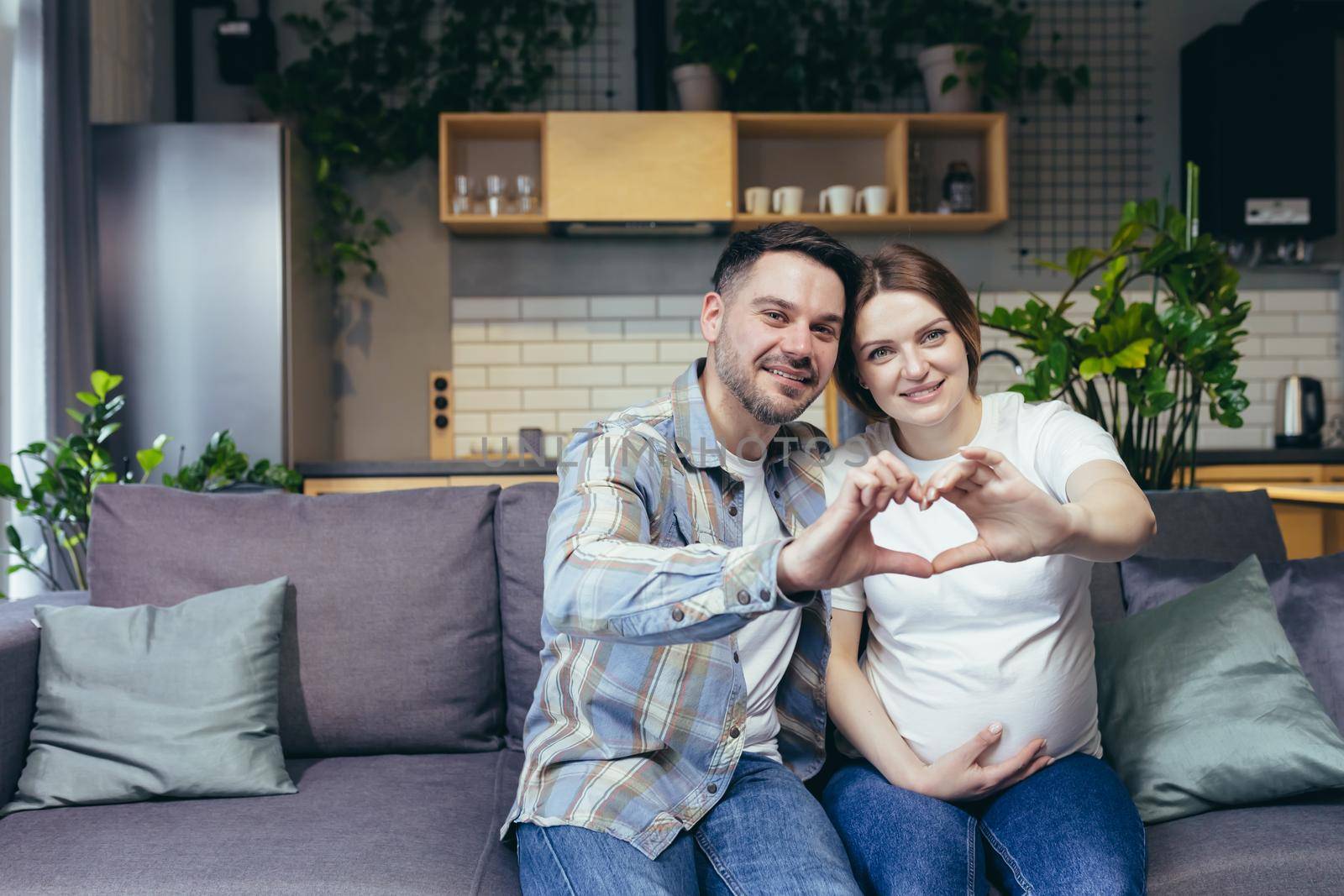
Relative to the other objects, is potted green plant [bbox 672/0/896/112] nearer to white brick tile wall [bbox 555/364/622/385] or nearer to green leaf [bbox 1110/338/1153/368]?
white brick tile wall [bbox 555/364/622/385]

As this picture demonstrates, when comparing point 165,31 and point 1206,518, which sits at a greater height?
point 165,31

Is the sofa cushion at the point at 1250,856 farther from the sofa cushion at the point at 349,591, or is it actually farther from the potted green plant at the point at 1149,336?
the sofa cushion at the point at 349,591

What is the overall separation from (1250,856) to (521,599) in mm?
1168

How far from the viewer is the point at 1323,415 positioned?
4.35 meters

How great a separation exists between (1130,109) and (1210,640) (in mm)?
3690

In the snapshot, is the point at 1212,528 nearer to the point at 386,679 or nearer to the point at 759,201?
the point at 386,679

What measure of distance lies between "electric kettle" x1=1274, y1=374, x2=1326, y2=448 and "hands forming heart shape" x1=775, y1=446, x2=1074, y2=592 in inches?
151

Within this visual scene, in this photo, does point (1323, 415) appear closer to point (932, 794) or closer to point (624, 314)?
point (624, 314)

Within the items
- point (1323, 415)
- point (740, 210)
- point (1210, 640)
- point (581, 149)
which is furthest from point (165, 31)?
point (1323, 415)

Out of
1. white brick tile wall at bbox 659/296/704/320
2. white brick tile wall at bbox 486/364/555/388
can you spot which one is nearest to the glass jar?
white brick tile wall at bbox 659/296/704/320

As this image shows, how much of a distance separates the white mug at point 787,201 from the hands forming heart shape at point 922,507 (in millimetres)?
3284

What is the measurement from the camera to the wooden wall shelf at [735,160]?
13.5ft

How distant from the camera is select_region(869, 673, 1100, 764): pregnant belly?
1402mm

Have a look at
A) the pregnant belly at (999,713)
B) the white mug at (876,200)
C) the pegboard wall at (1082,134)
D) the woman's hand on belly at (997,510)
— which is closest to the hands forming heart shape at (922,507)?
the woman's hand on belly at (997,510)
